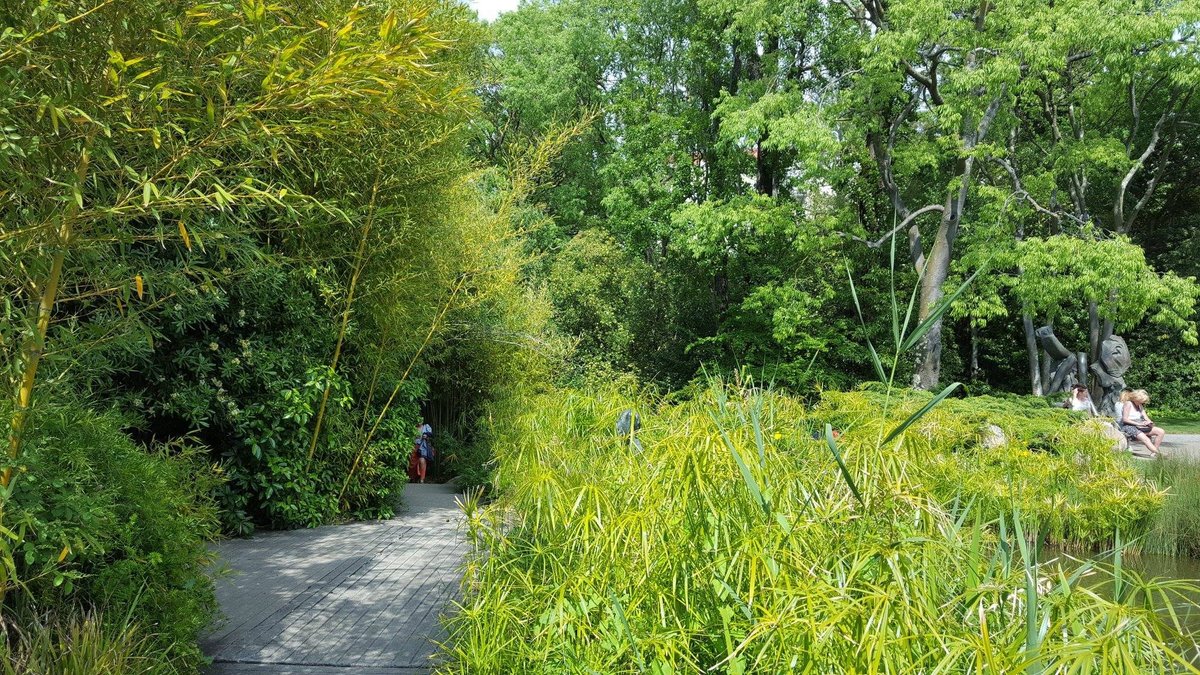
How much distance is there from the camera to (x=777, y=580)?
1.97m

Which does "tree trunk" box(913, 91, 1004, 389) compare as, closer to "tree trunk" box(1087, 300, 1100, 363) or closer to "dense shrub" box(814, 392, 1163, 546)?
"tree trunk" box(1087, 300, 1100, 363)

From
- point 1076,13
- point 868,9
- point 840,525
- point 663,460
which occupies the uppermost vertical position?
point 868,9

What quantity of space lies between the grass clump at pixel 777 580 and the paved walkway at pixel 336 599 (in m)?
1.02

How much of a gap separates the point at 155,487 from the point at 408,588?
1939mm

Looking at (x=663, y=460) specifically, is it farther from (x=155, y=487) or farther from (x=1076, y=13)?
(x=1076, y=13)

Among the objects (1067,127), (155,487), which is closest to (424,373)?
(155,487)

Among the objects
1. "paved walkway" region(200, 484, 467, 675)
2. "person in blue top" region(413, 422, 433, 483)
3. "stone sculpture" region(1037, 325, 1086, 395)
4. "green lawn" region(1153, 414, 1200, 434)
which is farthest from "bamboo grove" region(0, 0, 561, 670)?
"green lawn" region(1153, 414, 1200, 434)

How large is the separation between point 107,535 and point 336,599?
187 centimetres

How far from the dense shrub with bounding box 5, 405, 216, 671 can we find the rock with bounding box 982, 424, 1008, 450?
24.2 ft

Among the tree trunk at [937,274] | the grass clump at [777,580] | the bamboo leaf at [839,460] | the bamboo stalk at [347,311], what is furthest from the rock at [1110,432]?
the bamboo leaf at [839,460]

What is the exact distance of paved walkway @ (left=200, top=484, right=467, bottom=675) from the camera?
3.67 metres

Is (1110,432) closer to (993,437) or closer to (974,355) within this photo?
(993,437)

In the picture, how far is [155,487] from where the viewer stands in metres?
3.35

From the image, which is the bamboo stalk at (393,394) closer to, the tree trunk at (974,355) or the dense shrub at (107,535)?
the dense shrub at (107,535)
